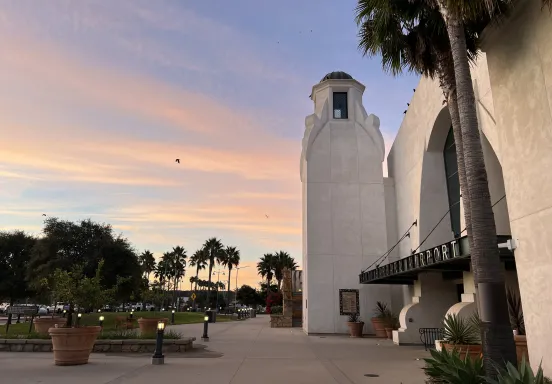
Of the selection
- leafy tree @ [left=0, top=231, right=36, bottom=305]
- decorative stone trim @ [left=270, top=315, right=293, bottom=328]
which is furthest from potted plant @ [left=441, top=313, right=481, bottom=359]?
leafy tree @ [left=0, top=231, right=36, bottom=305]

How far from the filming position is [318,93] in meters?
31.6

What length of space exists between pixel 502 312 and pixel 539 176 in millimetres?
3123

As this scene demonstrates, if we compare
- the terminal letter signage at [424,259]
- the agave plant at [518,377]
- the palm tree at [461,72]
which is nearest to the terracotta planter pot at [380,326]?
the terminal letter signage at [424,259]

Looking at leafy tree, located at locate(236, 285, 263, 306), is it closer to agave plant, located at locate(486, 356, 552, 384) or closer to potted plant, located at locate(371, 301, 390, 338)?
potted plant, located at locate(371, 301, 390, 338)

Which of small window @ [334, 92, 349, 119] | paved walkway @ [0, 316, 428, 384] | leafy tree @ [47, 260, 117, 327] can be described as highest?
small window @ [334, 92, 349, 119]

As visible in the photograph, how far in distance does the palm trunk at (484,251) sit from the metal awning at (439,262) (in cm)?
516

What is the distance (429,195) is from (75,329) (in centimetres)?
1802

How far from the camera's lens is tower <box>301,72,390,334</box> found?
26281mm

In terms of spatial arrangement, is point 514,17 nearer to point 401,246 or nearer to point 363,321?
point 401,246

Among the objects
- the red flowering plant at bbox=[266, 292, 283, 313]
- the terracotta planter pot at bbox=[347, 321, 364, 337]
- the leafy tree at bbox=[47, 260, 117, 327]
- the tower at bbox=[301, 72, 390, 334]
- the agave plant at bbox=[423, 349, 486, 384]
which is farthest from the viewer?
the red flowering plant at bbox=[266, 292, 283, 313]

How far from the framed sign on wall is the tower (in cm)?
20

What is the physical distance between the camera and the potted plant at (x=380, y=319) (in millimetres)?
23750

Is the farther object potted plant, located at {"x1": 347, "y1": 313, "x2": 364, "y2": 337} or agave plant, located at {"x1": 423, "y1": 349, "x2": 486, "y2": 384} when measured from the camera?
potted plant, located at {"x1": 347, "y1": 313, "x2": 364, "y2": 337}

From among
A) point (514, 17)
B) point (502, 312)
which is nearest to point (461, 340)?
point (502, 312)
